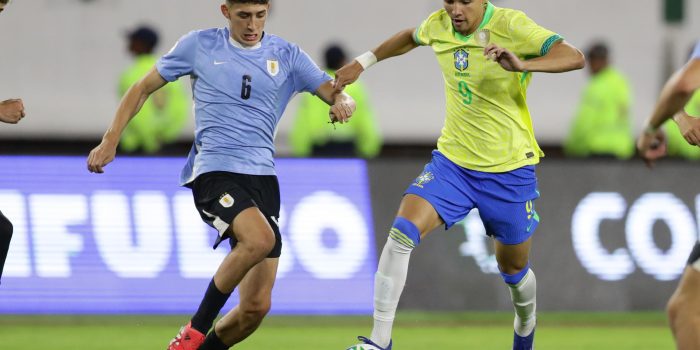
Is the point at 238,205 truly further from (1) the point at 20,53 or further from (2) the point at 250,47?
(1) the point at 20,53

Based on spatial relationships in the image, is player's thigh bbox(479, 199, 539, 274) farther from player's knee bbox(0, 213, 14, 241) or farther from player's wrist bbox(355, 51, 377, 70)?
player's knee bbox(0, 213, 14, 241)

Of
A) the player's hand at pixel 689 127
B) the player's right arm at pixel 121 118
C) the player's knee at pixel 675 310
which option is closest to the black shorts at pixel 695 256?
the player's knee at pixel 675 310

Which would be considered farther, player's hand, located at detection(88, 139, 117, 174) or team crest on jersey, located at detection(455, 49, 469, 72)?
team crest on jersey, located at detection(455, 49, 469, 72)

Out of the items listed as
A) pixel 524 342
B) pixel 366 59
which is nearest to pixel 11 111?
pixel 366 59

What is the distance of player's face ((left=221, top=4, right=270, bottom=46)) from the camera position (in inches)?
296

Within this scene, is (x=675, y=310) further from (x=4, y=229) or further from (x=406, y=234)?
(x=4, y=229)

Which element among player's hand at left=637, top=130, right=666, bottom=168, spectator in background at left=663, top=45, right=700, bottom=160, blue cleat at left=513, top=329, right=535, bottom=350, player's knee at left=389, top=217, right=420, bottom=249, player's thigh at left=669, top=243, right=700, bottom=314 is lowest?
spectator in background at left=663, top=45, right=700, bottom=160

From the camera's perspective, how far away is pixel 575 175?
11688mm

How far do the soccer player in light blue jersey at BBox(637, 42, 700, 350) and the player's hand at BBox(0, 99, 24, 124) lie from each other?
10.9 feet

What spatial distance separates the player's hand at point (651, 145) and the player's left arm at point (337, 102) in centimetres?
187

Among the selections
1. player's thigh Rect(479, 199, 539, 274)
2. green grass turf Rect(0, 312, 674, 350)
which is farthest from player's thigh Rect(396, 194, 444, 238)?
green grass turf Rect(0, 312, 674, 350)

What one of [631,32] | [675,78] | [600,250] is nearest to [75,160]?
[600,250]

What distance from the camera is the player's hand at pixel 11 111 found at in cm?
723

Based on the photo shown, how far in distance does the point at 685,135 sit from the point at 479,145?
2.12 meters
